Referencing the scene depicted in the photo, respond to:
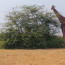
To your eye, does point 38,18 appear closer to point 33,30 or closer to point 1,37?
point 33,30

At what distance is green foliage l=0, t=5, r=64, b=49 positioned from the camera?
677 inches

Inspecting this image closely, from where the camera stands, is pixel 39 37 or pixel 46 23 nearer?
pixel 39 37

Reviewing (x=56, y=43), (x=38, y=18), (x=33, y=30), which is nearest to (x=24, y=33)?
(x=33, y=30)

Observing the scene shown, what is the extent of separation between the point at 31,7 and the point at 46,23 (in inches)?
83.0

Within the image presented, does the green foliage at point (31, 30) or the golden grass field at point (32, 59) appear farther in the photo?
the green foliage at point (31, 30)

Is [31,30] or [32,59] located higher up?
[31,30]

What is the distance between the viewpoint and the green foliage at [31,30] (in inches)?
677

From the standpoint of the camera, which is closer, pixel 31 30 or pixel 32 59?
pixel 32 59

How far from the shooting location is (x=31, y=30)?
679 inches

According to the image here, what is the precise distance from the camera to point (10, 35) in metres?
17.6

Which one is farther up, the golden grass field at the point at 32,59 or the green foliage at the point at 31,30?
the green foliage at the point at 31,30

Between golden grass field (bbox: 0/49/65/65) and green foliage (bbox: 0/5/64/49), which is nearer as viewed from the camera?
golden grass field (bbox: 0/49/65/65)

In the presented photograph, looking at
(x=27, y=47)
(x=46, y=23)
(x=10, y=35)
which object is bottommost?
(x=27, y=47)

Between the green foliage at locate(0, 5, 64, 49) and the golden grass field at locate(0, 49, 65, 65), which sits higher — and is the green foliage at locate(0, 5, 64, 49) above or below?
above
